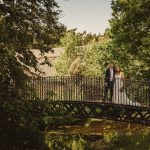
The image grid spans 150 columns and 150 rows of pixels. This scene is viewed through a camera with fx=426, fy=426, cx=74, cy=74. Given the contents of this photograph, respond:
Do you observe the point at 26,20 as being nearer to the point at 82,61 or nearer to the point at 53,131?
the point at 53,131

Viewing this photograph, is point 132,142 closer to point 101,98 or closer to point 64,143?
point 101,98

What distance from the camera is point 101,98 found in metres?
19.6

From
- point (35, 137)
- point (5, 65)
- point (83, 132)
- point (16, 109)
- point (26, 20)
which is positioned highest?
point (26, 20)

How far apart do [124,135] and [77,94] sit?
307 cm

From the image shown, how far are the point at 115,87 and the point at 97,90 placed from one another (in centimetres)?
117

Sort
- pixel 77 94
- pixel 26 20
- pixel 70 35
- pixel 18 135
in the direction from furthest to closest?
pixel 70 35 < pixel 77 94 < pixel 26 20 < pixel 18 135

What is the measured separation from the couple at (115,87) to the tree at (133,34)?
405 centimetres

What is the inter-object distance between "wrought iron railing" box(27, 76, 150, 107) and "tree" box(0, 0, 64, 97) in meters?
2.44

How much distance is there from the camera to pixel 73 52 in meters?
34.1

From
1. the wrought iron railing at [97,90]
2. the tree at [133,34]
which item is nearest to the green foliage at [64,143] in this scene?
the wrought iron railing at [97,90]

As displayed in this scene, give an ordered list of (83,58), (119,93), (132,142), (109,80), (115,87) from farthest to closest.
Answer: (83,58) < (132,142) < (109,80) < (115,87) < (119,93)

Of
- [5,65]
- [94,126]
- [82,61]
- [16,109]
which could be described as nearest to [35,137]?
[16,109]

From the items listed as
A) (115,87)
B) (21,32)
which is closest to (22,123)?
(21,32)

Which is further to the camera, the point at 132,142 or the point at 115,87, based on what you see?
the point at 132,142
